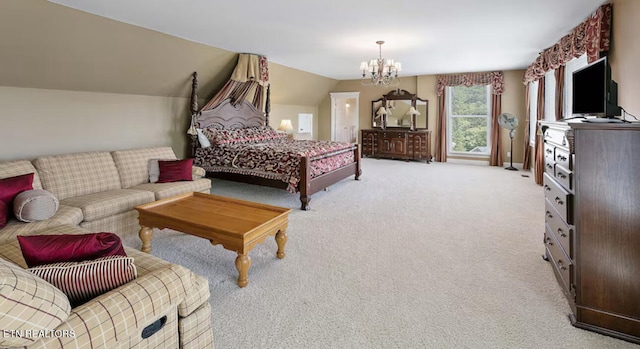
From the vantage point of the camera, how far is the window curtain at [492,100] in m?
7.89

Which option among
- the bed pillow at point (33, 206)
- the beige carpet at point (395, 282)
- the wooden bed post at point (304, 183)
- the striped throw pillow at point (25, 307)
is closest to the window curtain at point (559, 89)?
the beige carpet at point (395, 282)

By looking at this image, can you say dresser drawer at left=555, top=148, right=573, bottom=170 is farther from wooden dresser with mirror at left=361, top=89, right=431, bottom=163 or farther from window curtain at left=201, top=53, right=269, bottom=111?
wooden dresser with mirror at left=361, top=89, right=431, bottom=163

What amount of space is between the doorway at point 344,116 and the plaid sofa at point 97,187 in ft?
21.3

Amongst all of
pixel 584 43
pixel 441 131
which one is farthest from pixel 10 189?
pixel 441 131

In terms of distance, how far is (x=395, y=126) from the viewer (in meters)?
9.24

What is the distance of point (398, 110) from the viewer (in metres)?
9.14

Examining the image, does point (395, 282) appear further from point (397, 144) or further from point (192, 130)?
point (397, 144)

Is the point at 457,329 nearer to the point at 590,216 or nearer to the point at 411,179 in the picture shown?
the point at 590,216

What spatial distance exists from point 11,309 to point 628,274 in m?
2.72

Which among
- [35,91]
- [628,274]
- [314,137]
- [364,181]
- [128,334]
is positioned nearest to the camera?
[128,334]

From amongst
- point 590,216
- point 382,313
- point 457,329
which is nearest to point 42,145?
point 382,313

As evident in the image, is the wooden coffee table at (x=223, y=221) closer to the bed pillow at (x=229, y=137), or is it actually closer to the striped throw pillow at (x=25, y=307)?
the striped throw pillow at (x=25, y=307)

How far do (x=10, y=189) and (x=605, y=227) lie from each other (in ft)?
13.5

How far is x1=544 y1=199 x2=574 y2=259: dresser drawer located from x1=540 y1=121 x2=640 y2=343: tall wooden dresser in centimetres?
2
